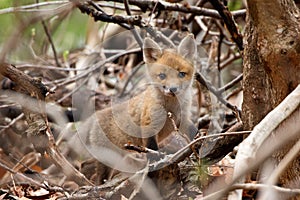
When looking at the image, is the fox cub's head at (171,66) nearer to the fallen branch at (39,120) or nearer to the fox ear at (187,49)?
the fox ear at (187,49)

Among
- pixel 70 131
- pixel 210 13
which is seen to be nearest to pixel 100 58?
pixel 70 131

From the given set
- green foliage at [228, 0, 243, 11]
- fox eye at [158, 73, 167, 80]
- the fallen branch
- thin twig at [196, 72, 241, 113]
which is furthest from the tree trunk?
green foliage at [228, 0, 243, 11]

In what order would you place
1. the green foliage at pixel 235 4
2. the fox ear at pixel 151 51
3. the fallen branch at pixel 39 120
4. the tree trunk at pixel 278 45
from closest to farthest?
the tree trunk at pixel 278 45 → the fallen branch at pixel 39 120 → the fox ear at pixel 151 51 → the green foliage at pixel 235 4

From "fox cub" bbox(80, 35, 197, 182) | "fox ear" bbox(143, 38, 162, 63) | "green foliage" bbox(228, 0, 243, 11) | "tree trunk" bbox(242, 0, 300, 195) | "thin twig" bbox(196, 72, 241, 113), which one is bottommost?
"fox cub" bbox(80, 35, 197, 182)

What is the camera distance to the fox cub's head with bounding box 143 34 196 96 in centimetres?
573

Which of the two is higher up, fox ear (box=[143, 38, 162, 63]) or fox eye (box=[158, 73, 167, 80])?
fox ear (box=[143, 38, 162, 63])

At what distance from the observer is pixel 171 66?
5977 millimetres

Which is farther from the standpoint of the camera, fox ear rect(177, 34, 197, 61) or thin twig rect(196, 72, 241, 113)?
fox ear rect(177, 34, 197, 61)

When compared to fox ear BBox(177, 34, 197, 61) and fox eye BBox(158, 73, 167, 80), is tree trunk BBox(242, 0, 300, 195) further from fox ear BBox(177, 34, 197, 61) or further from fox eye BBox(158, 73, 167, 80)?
fox eye BBox(158, 73, 167, 80)

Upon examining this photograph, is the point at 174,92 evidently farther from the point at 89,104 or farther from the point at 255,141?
the point at 255,141

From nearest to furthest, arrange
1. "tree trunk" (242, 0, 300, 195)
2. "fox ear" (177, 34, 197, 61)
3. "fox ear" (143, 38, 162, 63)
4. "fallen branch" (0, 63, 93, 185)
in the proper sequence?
"tree trunk" (242, 0, 300, 195) < "fallen branch" (0, 63, 93, 185) < "fox ear" (143, 38, 162, 63) < "fox ear" (177, 34, 197, 61)

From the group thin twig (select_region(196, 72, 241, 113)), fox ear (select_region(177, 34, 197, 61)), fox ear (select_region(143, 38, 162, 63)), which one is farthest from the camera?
fox ear (select_region(177, 34, 197, 61))

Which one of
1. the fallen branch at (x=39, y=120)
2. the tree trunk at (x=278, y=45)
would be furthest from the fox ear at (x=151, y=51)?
the tree trunk at (x=278, y=45)

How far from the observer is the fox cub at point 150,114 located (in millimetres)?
5148
